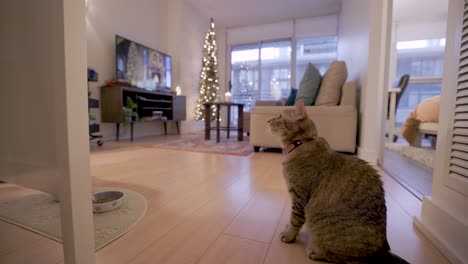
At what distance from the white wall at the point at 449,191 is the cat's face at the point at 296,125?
0.47 metres

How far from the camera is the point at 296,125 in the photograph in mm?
812

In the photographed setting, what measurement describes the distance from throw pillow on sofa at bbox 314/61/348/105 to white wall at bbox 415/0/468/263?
147 cm

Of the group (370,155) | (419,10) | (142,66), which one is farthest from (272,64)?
(370,155)

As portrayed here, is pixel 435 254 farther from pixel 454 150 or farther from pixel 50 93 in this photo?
pixel 50 93

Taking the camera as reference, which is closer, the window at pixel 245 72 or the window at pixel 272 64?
the window at pixel 272 64

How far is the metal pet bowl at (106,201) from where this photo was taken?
94 cm

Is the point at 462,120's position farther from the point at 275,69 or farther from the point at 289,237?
the point at 275,69

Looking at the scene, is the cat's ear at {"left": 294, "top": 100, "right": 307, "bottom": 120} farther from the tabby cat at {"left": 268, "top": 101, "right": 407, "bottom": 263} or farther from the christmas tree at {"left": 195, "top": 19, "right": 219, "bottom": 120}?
the christmas tree at {"left": 195, "top": 19, "right": 219, "bottom": 120}

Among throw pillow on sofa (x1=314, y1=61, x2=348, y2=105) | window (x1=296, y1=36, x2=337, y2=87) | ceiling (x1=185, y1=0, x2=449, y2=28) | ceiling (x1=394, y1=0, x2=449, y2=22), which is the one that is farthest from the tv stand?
ceiling (x1=394, y1=0, x2=449, y2=22)

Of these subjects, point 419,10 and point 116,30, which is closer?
point 116,30

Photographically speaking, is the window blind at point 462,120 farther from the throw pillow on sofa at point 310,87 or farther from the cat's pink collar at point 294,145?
the throw pillow on sofa at point 310,87

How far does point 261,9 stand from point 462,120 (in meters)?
4.79

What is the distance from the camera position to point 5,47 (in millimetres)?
542

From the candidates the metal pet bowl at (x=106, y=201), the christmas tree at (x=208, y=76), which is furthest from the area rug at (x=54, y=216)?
the christmas tree at (x=208, y=76)
